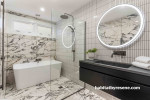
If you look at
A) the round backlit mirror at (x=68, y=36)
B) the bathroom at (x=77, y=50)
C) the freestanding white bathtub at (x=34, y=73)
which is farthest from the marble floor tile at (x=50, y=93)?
the round backlit mirror at (x=68, y=36)

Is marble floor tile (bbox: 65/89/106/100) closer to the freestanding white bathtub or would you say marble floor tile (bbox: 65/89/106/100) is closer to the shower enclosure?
the shower enclosure

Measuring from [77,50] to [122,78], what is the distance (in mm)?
1561

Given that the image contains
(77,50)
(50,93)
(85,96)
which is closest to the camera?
(85,96)

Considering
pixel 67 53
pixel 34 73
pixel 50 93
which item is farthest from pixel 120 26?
pixel 34 73

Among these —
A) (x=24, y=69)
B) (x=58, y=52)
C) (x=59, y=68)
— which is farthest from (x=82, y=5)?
(x=24, y=69)

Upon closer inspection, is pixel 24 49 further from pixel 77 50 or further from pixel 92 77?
pixel 92 77

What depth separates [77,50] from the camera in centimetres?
252

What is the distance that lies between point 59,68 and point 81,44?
1.23 metres

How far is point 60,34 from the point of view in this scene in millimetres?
2838

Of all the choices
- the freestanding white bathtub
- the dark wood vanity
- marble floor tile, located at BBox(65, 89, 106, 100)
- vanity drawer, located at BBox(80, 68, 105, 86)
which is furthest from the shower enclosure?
the dark wood vanity

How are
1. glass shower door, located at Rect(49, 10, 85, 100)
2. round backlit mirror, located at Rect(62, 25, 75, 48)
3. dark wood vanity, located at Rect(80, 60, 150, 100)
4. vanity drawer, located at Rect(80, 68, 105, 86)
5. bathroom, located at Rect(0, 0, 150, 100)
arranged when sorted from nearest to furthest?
dark wood vanity, located at Rect(80, 60, 150, 100) < bathroom, located at Rect(0, 0, 150, 100) < vanity drawer, located at Rect(80, 68, 105, 86) < glass shower door, located at Rect(49, 10, 85, 100) < round backlit mirror, located at Rect(62, 25, 75, 48)

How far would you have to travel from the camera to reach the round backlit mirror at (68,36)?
8.35 feet

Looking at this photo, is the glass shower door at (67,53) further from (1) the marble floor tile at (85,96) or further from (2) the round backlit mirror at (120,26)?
(2) the round backlit mirror at (120,26)

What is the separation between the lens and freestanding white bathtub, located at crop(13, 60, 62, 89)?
6.94 feet
